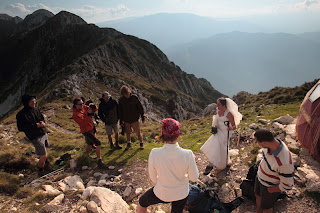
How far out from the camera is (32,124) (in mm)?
7281

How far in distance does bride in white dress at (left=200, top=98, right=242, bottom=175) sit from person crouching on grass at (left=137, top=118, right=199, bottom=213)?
385cm

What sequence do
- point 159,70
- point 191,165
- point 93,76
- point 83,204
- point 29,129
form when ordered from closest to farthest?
1. point 191,165
2. point 83,204
3. point 29,129
4. point 93,76
5. point 159,70

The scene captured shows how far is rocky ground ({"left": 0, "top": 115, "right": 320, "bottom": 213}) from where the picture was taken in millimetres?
5262

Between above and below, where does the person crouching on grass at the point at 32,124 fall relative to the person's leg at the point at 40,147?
above

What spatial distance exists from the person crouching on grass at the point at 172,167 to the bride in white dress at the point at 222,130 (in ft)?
12.6

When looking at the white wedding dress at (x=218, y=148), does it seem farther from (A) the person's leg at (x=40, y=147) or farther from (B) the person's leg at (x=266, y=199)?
(A) the person's leg at (x=40, y=147)

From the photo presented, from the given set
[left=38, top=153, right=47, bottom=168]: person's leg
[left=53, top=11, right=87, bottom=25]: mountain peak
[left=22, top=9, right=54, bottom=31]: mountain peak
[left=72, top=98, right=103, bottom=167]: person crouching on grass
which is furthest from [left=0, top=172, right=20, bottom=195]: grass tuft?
[left=22, top=9, right=54, bottom=31]: mountain peak

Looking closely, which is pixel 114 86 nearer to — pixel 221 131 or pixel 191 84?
pixel 221 131


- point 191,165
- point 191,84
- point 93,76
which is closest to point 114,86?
point 93,76

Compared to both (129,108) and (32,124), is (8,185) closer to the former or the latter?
(32,124)

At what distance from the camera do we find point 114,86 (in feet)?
153

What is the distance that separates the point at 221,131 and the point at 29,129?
25.5 feet

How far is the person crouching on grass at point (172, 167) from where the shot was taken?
358cm

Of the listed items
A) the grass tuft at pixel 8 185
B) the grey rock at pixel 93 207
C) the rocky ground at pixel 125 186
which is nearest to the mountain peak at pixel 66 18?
the grass tuft at pixel 8 185
